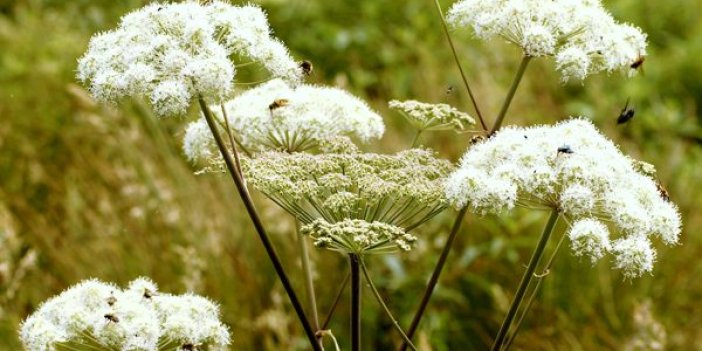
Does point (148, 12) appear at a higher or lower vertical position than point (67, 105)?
lower

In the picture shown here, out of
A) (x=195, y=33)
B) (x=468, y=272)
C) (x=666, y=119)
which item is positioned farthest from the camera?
(x=666, y=119)

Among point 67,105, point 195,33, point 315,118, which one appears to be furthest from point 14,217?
point 195,33

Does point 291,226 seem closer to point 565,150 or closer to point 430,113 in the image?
point 430,113

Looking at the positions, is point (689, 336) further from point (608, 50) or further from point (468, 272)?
point (608, 50)

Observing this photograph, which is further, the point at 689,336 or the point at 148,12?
the point at 689,336

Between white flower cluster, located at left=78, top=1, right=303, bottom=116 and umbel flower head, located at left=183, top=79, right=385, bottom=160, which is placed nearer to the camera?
white flower cluster, located at left=78, top=1, right=303, bottom=116

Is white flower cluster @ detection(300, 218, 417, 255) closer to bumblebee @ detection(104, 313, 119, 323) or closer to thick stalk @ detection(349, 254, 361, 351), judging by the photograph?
thick stalk @ detection(349, 254, 361, 351)

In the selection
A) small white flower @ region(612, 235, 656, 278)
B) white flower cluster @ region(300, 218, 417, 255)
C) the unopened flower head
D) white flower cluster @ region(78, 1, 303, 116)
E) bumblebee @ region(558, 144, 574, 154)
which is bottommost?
small white flower @ region(612, 235, 656, 278)

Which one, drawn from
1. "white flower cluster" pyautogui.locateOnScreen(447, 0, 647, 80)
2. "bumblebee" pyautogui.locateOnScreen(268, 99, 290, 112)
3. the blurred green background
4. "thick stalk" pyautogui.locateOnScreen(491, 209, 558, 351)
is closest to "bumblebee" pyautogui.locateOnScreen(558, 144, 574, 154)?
"thick stalk" pyautogui.locateOnScreen(491, 209, 558, 351)
